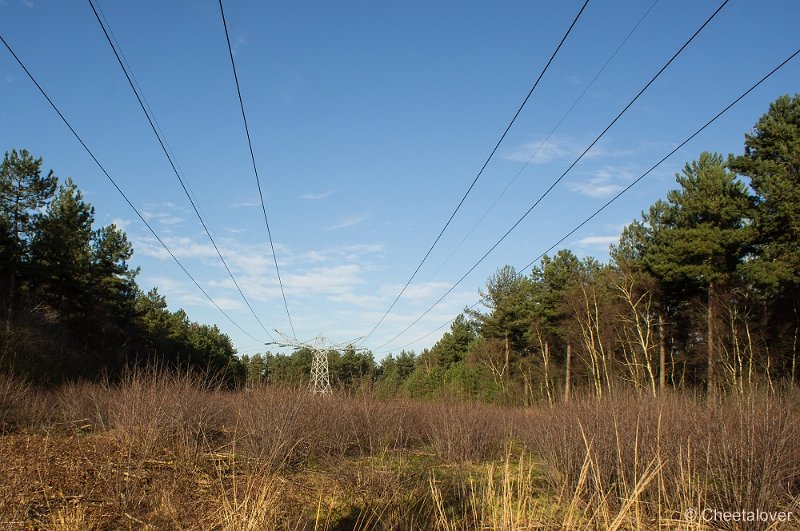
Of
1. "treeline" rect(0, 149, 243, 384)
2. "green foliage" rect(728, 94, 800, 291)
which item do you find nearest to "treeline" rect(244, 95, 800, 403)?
"green foliage" rect(728, 94, 800, 291)

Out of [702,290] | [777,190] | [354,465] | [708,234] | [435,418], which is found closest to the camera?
[354,465]

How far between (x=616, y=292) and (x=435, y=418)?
2004 centimetres

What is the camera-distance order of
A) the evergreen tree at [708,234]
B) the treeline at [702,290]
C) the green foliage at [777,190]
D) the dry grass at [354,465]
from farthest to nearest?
the evergreen tree at [708,234] < the green foliage at [777,190] < the treeline at [702,290] < the dry grass at [354,465]

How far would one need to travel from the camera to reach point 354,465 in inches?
345

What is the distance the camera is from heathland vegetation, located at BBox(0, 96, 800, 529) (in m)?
5.79

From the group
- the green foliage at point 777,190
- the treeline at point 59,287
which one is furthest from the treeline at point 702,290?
the treeline at point 59,287

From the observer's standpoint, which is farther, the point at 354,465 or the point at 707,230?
Answer: the point at 707,230

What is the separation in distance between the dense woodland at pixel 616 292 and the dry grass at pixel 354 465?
5.84 feet

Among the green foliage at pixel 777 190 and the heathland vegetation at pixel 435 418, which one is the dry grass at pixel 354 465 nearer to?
the heathland vegetation at pixel 435 418

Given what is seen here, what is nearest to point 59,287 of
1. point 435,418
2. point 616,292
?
point 435,418

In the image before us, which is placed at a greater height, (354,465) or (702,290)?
(702,290)

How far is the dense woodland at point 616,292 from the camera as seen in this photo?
757 inches

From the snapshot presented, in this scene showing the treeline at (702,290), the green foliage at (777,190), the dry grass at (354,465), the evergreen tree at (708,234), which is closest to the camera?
the dry grass at (354,465)

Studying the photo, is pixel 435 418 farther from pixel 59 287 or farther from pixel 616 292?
pixel 59 287
